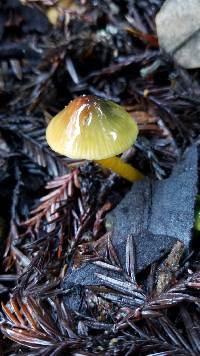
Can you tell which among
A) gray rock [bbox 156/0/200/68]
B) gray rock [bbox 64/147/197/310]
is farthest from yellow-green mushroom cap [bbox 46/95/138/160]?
gray rock [bbox 156/0/200/68]

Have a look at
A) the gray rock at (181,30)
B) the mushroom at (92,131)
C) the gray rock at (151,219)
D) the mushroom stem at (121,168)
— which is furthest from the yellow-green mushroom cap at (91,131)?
the gray rock at (181,30)

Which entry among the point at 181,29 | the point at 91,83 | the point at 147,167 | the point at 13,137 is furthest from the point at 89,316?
the point at 181,29

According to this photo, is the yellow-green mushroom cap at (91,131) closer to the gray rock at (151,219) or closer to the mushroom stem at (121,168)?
the mushroom stem at (121,168)

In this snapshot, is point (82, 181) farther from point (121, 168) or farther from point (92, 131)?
point (92, 131)

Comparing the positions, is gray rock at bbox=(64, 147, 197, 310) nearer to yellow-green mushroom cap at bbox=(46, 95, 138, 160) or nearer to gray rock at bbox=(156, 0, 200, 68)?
yellow-green mushroom cap at bbox=(46, 95, 138, 160)

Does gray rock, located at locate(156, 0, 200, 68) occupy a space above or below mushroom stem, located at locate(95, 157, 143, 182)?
above

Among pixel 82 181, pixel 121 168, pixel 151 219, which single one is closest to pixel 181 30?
pixel 121 168
